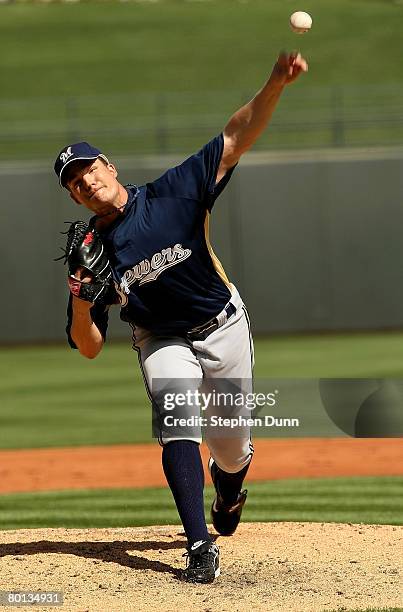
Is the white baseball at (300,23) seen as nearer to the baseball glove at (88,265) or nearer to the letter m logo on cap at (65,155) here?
the letter m logo on cap at (65,155)

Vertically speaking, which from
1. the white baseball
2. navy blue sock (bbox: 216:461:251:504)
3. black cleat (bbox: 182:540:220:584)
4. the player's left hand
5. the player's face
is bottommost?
black cleat (bbox: 182:540:220:584)

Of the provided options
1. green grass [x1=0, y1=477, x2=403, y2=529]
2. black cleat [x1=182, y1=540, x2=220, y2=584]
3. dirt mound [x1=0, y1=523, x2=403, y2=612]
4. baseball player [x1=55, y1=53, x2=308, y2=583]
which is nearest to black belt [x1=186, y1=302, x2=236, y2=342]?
baseball player [x1=55, y1=53, x2=308, y2=583]

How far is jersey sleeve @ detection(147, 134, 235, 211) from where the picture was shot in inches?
189

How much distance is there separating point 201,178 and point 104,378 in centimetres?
907

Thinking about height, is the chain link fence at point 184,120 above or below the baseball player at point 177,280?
above

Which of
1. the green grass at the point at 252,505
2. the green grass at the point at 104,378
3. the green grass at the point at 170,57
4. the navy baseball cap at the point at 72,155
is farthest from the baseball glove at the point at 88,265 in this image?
the green grass at the point at 170,57

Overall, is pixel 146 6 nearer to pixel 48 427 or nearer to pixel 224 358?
pixel 48 427

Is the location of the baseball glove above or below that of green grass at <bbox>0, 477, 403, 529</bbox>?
above

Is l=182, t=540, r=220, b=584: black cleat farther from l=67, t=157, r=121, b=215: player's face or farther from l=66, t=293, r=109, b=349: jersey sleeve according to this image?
l=67, t=157, r=121, b=215: player's face

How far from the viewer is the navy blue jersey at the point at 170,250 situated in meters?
4.79

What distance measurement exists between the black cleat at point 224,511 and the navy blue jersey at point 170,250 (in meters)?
0.92

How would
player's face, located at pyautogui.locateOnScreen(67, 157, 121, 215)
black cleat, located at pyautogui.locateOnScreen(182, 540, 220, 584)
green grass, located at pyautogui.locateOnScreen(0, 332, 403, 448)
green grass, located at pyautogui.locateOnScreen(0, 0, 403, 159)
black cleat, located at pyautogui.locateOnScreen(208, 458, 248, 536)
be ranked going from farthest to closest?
green grass, located at pyautogui.locateOnScreen(0, 0, 403, 159), green grass, located at pyautogui.locateOnScreen(0, 332, 403, 448), black cleat, located at pyautogui.locateOnScreen(208, 458, 248, 536), player's face, located at pyautogui.locateOnScreen(67, 157, 121, 215), black cleat, located at pyautogui.locateOnScreen(182, 540, 220, 584)

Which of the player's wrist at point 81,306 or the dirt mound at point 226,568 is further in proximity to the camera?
the player's wrist at point 81,306

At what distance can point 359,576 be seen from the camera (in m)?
4.85
